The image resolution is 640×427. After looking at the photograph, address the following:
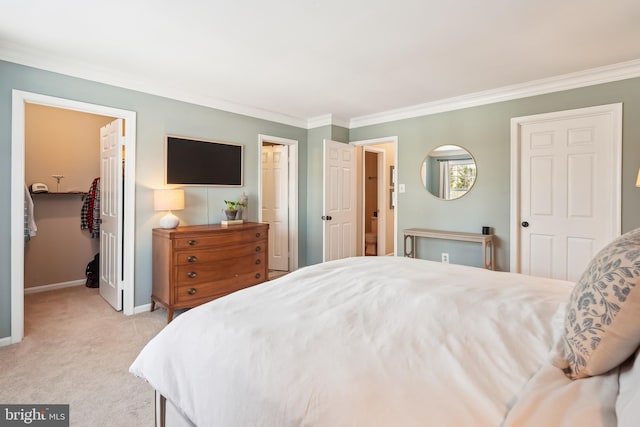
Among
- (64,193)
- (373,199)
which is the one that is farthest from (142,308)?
(373,199)

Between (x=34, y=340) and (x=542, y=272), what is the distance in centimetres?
485

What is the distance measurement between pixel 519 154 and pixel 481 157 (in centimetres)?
39

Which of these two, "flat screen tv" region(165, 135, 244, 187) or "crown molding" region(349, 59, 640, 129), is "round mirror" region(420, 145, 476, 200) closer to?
"crown molding" region(349, 59, 640, 129)

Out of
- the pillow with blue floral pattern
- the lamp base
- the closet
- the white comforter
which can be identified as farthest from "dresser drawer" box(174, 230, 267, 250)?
the pillow with blue floral pattern

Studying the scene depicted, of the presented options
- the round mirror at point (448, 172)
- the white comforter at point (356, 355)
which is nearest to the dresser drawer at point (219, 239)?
the white comforter at point (356, 355)

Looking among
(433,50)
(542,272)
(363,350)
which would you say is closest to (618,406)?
(363,350)

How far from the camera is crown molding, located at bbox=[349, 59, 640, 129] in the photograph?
3.05 metres

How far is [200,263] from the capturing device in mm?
3246

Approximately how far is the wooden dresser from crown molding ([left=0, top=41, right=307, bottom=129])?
147 cm

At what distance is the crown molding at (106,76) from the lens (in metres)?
2.66

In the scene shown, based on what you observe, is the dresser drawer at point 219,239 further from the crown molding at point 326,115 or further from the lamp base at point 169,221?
the crown molding at point 326,115

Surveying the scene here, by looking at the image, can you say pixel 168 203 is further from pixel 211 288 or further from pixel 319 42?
pixel 319 42

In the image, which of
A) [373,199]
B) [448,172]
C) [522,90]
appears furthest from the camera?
[373,199]

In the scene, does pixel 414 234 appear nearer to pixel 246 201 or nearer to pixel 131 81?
pixel 246 201
